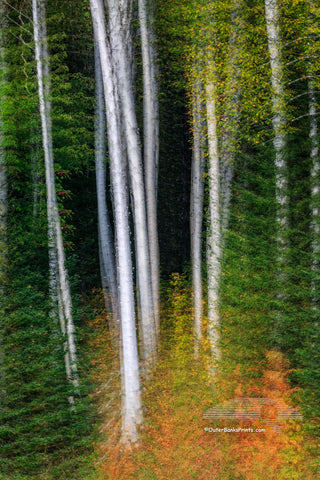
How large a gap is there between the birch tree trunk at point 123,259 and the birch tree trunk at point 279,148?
2.44 m

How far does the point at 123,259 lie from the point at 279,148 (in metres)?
3.19

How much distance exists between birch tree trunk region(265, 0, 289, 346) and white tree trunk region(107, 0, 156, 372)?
2.53 m

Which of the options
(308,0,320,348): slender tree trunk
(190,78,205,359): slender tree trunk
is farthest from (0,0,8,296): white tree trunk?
(308,0,320,348): slender tree trunk

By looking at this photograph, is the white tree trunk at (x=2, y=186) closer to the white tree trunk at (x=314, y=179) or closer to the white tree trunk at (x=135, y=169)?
the white tree trunk at (x=135, y=169)

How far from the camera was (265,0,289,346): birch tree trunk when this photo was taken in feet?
22.4

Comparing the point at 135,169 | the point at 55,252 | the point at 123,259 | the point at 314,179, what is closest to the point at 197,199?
the point at 135,169

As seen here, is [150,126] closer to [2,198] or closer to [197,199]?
[197,199]

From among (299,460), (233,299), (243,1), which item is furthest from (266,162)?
(299,460)

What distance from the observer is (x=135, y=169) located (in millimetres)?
8258

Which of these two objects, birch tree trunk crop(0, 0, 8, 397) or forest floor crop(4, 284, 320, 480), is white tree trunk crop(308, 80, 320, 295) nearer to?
forest floor crop(4, 284, 320, 480)

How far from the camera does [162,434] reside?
7301 mm

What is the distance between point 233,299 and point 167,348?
128 inches

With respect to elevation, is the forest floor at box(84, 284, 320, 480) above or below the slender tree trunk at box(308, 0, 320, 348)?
below

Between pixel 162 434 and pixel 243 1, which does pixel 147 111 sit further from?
pixel 162 434
